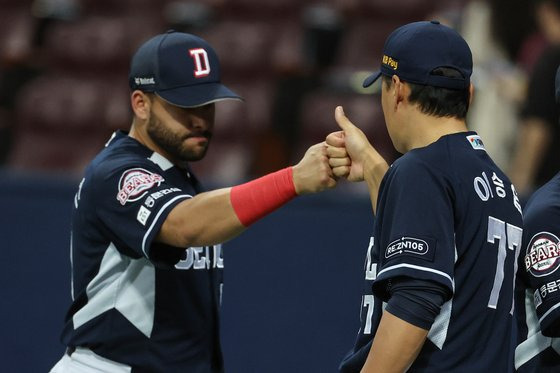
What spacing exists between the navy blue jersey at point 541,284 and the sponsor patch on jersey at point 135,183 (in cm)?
121

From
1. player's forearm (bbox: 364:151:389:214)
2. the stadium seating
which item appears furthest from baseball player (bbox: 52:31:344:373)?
the stadium seating

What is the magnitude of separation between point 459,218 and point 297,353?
2.27 metres

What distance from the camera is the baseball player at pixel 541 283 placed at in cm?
311

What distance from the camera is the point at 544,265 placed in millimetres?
3129

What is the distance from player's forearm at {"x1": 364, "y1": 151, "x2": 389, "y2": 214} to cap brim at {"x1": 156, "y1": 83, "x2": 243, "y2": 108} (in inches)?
21.9

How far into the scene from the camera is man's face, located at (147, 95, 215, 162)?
12.3 ft

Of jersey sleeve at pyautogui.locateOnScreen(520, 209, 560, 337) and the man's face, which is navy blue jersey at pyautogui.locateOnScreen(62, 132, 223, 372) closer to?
the man's face

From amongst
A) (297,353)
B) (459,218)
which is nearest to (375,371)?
(459,218)

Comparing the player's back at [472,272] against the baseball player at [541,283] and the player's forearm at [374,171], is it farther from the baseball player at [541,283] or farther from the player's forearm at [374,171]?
the player's forearm at [374,171]

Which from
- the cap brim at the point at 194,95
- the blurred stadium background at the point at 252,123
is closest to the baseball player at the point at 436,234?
the cap brim at the point at 194,95

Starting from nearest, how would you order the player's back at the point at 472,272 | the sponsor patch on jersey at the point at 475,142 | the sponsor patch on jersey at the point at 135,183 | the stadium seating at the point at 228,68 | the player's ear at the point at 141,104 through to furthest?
1. the player's back at the point at 472,272
2. the sponsor patch on jersey at the point at 475,142
3. the sponsor patch on jersey at the point at 135,183
4. the player's ear at the point at 141,104
5. the stadium seating at the point at 228,68

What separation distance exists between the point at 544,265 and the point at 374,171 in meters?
0.61

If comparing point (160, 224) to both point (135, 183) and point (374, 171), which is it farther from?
point (374, 171)

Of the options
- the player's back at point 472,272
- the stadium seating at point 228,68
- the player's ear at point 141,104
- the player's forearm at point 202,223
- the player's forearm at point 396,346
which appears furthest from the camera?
the stadium seating at point 228,68
